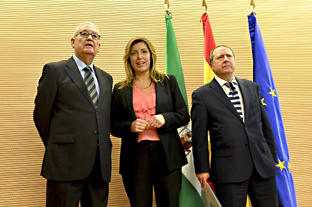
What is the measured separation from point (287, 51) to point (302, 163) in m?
1.24

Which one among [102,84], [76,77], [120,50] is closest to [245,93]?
[102,84]

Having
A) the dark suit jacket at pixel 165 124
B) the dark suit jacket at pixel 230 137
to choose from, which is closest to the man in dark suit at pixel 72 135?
the dark suit jacket at pixel 165 124

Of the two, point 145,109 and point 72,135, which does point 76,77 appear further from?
point 145,109

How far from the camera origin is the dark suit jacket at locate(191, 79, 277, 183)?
148 cm

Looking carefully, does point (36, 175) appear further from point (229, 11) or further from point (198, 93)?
point (229, 11)

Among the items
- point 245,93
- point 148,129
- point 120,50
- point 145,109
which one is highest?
point 120,50

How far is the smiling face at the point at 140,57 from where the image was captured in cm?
171

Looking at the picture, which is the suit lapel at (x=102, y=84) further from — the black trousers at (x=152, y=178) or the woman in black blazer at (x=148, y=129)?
the black trousers at (x=152, y=178)

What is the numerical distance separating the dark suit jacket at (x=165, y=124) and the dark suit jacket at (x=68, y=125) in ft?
0.47

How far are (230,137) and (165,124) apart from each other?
42 cm

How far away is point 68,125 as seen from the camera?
1.39 metres

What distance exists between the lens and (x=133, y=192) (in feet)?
5.08

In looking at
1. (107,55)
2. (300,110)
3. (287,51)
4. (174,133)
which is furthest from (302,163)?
(107,55)

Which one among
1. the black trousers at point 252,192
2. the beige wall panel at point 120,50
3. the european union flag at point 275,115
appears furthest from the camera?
the beige wall panel at point 120,50
